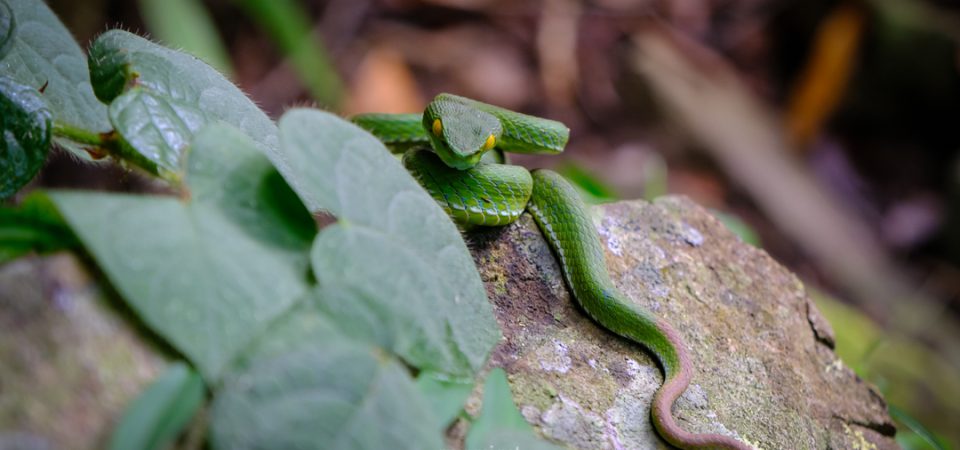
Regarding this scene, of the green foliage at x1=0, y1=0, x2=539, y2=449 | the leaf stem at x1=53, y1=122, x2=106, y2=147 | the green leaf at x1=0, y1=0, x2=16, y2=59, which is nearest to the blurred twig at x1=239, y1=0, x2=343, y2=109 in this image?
the green leaf at x1=0, y1=0, x2=16, y2=59

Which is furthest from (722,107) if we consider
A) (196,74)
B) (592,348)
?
(196,74)

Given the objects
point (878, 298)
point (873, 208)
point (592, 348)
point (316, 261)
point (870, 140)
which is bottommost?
point (878, 298)

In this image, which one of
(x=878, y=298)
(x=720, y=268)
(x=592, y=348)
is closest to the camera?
(x=592, y=348)

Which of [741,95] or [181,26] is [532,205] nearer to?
[181,26]

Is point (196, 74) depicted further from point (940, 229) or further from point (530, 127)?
point (940, 229)

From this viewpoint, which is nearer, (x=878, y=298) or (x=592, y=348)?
(x=592, y=348)

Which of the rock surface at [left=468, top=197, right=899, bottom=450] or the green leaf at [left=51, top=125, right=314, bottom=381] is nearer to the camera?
the green leaf at [left=51, top=125, right=314, bottom=381]

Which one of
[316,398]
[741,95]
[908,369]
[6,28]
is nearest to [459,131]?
[6,28]

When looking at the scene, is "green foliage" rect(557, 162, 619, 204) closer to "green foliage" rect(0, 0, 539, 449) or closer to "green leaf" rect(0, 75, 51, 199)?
"green foliage" rect(0, 0, 539, 449)
